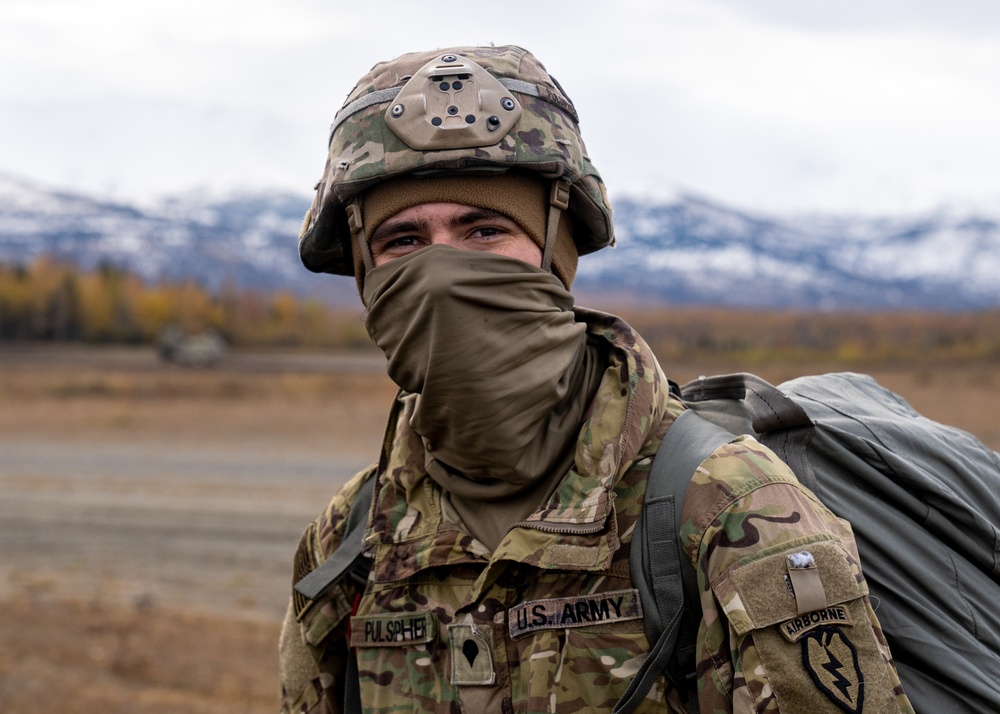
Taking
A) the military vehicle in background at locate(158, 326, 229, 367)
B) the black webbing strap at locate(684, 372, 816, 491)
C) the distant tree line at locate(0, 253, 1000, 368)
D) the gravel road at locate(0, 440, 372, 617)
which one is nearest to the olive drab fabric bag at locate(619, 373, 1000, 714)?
the black webbing strap at locate(684, 372, 816, 491)

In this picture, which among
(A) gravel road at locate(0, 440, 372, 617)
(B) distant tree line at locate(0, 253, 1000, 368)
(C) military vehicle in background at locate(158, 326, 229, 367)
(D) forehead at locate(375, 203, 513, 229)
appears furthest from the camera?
(B) distant tree line at locate(0, 253, 1000, 368)

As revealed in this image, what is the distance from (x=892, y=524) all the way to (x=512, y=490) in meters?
0.76

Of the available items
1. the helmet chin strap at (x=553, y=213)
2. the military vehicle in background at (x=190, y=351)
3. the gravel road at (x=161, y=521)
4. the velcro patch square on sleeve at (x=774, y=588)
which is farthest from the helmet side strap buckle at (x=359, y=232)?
the military vehicle in background at (x=190, y=351)

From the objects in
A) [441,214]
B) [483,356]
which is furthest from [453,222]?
[483,356]

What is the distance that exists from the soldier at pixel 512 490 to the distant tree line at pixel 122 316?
50805 millimetres

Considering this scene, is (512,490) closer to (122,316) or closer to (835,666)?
(835,666)

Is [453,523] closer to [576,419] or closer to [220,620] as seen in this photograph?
[576,419]

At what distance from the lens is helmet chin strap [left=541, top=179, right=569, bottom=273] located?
88.7 inches

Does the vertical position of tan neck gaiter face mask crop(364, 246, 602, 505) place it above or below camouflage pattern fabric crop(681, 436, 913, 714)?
above

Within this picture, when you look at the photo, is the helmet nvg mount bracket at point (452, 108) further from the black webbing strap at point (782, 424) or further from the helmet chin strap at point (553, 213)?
the black webbing strap at point (782, 424)

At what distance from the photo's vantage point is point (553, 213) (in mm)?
2289

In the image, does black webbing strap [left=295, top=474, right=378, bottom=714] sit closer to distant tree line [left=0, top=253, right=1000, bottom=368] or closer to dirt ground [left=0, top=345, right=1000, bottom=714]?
dirt ground [left=0, top=345, right=1000, bottom=714]

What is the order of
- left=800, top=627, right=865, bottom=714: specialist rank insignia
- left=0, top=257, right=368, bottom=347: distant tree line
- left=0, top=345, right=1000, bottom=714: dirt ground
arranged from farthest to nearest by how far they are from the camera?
left=0, top=257, right=368, bottom=347: distant tree line → left=0, top=345, right=1000, bottom=714: dirt ground → left=800, top=627, right=865, bottom=714: specialist rank insignia

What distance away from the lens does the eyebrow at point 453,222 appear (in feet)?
7.04
